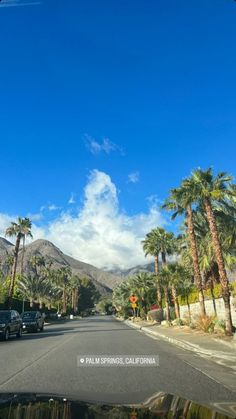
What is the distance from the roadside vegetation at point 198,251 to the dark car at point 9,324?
11524mm

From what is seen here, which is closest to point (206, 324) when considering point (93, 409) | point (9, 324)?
point (9, 324)

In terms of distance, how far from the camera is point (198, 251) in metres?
49.1

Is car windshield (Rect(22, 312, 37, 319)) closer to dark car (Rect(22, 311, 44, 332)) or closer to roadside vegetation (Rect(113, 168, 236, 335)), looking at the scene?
dark car (Rect(22, 311, 44, 332))

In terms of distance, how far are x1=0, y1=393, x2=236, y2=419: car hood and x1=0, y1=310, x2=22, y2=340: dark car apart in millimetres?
20197

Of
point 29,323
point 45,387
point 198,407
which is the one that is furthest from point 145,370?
point 29,323

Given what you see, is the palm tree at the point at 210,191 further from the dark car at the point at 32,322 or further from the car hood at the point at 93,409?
the car hood at the point at 93,409

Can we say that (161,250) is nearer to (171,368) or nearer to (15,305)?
(15,305)

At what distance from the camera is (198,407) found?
5680 millimetres

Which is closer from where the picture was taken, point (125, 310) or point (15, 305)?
point (15, 305)

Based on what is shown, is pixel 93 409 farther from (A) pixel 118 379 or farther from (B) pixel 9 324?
(B) pixel 9 324

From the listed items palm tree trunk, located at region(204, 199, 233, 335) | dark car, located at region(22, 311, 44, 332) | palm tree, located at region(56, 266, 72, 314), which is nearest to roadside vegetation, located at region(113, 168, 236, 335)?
palm tree trunk, located at region(204, 199, 233, 335)

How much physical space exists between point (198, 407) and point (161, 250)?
55070mm

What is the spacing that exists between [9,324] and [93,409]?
22.1 m

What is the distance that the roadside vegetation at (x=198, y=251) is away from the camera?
91.5 feet
